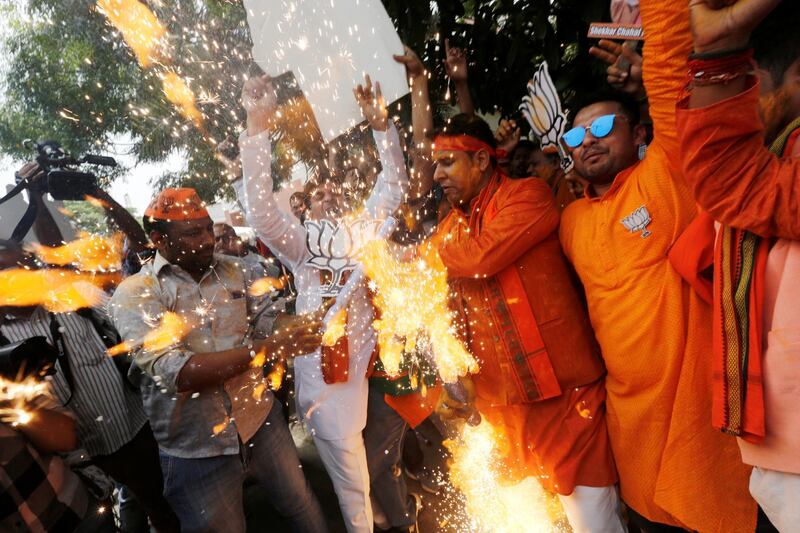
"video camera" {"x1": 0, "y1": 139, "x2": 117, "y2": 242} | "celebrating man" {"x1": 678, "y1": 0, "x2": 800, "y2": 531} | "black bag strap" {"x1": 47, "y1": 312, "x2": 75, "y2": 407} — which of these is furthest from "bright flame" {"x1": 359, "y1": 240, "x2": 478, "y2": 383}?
"video camera" {"x1": 0, "y1": 139, "x2": 117, "y2": 242}

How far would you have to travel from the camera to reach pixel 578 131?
202 centimetres

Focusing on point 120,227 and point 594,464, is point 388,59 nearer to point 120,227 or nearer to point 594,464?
point 594,464

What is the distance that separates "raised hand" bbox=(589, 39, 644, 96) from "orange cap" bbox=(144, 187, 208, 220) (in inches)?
90.4

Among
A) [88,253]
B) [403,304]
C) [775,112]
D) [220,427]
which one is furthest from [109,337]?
[775,112]

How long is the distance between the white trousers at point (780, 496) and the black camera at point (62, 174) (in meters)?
4.34

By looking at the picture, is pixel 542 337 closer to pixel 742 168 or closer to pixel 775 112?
pixel 742 168

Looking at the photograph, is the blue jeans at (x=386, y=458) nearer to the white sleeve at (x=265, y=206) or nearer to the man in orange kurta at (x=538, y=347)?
the man in orange kurta at (x=538, y=347)

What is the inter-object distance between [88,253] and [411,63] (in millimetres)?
3715

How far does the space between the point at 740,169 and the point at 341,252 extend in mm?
2151

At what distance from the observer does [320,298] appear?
269 centimetres

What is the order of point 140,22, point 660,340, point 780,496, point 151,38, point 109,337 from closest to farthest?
1. point 780,496
2. point 660,340
3. point 109,337
4. point 140,22
5. point 151,38

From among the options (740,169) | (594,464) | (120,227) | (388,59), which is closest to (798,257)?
(740,169)

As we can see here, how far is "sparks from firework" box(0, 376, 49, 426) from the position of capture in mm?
1781

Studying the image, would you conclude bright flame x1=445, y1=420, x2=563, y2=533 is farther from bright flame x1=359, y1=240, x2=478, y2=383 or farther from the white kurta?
the white kurta
